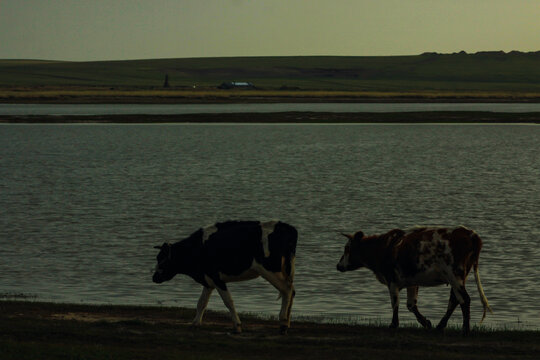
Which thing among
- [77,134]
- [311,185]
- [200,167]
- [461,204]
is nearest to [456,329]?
[461,204]

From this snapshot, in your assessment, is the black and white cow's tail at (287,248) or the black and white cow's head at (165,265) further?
the black and white cow's head at (165,265)

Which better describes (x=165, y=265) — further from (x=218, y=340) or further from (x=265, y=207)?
(x=265, y=207)

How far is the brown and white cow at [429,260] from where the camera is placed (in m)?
16.2

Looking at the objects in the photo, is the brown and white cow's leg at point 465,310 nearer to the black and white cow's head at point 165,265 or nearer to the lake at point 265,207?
the lake at point 265,207

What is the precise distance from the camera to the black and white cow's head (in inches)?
685

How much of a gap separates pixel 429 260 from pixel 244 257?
119 inches

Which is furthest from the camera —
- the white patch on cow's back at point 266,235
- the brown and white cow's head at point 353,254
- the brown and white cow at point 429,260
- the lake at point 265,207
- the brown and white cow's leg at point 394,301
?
the lake at point 265,207

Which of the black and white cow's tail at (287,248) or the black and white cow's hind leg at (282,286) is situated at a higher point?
the black and white cow's tail at (287,248)

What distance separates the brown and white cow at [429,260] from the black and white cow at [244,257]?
1.73 m

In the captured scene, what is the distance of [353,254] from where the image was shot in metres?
17.8

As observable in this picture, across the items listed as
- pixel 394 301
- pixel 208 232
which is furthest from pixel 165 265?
pixel 394 301

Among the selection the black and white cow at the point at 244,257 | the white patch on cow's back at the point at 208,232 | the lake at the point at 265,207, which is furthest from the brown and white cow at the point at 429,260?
the white patch on cow's back at the point at 208,232

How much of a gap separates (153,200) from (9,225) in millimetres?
9805

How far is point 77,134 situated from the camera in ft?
342
